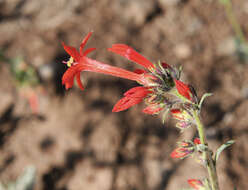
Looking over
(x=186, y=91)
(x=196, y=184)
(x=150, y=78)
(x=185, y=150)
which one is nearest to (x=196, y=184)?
(x=196, y=184)

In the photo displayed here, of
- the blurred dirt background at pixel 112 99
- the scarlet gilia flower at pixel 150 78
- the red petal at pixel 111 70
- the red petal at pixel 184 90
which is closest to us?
the red petal at pixel 184 90

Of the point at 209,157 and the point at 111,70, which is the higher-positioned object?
the point at 111,70

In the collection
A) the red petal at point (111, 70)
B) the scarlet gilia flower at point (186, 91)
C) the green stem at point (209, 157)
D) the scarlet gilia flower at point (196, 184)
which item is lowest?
the scarlet gilia flower at point (196, 184)

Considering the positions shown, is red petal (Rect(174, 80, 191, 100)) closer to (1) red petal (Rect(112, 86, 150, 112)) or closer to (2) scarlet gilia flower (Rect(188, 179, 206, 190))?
(1) red petal (Rect(112, 86, 150, 112))

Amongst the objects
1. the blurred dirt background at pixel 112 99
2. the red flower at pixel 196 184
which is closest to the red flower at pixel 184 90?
the red flower at pixel 196 184

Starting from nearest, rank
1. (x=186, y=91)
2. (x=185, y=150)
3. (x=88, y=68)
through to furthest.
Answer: (x=186, y=91), (x=185, y=150), (x=88, y=68)

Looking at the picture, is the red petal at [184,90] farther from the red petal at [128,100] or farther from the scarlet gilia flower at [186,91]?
the red petal at [128,100]

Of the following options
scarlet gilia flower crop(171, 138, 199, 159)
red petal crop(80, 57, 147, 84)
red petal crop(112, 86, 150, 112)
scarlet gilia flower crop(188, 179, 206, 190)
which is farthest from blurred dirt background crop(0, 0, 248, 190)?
red petal crop(112, 86, 150, 112)

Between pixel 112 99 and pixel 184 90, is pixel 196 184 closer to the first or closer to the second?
pixel 184 90
